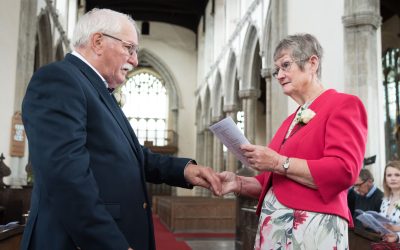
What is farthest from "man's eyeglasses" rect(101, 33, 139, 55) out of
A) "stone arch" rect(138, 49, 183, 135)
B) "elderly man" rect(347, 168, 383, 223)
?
"stone arch" rect(138, 49, 183, 135)

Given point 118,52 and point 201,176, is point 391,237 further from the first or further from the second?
point 118,52

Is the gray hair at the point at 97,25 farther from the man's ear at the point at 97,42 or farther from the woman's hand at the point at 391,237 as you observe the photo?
the woman's hand at the point at 391,237

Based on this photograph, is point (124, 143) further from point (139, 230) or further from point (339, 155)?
point (339, 155)

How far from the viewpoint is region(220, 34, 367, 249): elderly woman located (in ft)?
6.69

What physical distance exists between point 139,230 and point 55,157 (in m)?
0.50

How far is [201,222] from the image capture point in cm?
1155

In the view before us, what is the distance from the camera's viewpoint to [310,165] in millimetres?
2045

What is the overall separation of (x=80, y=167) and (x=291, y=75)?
3.63 ft

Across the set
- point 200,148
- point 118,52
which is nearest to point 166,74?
point 200,148

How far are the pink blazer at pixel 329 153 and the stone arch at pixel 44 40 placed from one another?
14.5 metres

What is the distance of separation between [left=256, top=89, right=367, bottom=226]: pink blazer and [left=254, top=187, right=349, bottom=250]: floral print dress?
31 millimetres

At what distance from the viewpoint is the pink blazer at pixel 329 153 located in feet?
6.63

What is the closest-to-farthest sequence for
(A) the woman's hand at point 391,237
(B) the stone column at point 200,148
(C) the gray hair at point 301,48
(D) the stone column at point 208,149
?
(C) the gray hair at point 301,48
(A) the woman's hand at point 391,237
(D) the stone column at point 208,149
(B) the stone column at point 200,148

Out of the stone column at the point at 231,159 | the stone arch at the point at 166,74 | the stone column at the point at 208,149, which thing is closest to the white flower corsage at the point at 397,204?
the stone column at the point at 231,159
